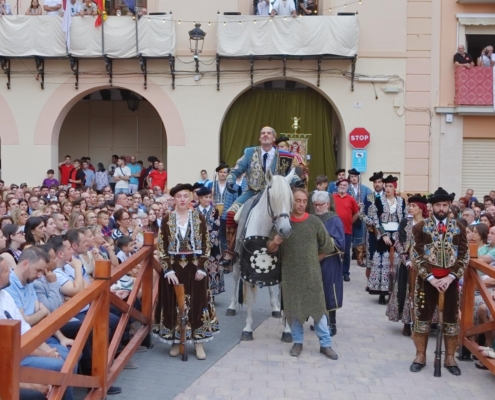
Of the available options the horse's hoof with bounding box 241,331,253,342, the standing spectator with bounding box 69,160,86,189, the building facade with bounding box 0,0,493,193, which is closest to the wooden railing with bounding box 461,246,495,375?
the horse's hoof with bounding box 241,331,253,342

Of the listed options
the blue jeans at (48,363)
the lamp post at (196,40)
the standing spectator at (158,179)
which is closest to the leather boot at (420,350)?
the blue jeans at (48,363)

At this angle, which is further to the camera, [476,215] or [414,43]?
[414,43]

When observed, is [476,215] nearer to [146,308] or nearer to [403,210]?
[403,210]

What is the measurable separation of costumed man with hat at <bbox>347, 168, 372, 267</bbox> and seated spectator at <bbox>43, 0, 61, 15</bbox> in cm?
986

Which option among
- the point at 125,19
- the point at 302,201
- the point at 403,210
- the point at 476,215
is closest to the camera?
the point at 302,201

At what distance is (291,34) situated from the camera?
56.7 ft

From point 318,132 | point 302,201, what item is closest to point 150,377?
point 302,201

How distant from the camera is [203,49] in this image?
1792 cm

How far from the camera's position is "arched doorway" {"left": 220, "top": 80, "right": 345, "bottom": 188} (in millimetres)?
19094

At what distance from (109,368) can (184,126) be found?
12.8 metres

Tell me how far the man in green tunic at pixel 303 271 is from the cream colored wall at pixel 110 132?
14.3 m

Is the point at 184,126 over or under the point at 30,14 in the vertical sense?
under

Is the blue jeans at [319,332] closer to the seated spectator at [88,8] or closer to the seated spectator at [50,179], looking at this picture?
the seated spectator at [50,179]

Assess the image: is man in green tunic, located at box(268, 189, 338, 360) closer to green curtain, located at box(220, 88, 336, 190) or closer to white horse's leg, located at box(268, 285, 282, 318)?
white horse's leg, located at box(268, 285, 282, 318)
